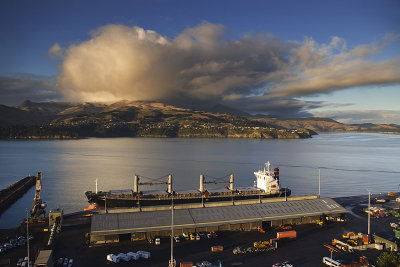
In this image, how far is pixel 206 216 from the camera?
2925 cm

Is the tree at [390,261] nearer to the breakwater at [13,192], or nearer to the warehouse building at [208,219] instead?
the warehouse building at [208,219]

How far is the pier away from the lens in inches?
1977

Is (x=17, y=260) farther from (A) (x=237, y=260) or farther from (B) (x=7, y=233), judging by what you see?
(A) (x=237, y=260)

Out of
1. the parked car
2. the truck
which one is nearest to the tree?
the truck

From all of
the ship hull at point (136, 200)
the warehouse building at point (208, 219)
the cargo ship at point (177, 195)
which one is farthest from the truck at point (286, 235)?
the ship hull at point (136, 200)

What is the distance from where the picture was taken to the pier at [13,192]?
50209 mm

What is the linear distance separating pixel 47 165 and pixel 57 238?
78513 mm

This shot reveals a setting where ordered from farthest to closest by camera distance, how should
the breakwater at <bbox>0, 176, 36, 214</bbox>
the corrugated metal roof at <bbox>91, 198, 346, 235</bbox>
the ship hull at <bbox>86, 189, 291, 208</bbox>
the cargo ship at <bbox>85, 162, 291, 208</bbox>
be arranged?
the breakwater at <bbox>0, 176, 36, 214</bbox> → the cargo ship at <bbox>85, 162, 291, 208</bbox> → the ship hull at <bbox>86, 189, 291, 208</bbox> → the corrugated metal roof at <bbox>91, 198, 346, 235</bbox>

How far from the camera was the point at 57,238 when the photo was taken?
2675cm

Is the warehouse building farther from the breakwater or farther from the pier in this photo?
the breakwater

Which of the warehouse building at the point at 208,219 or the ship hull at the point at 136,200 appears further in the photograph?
the ship hull at the point at 136,200

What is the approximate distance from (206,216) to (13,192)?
45351 mm

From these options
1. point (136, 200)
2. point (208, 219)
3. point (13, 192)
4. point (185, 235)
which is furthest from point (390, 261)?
point (13, 192)

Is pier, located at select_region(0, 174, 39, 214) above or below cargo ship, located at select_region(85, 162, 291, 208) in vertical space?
below
